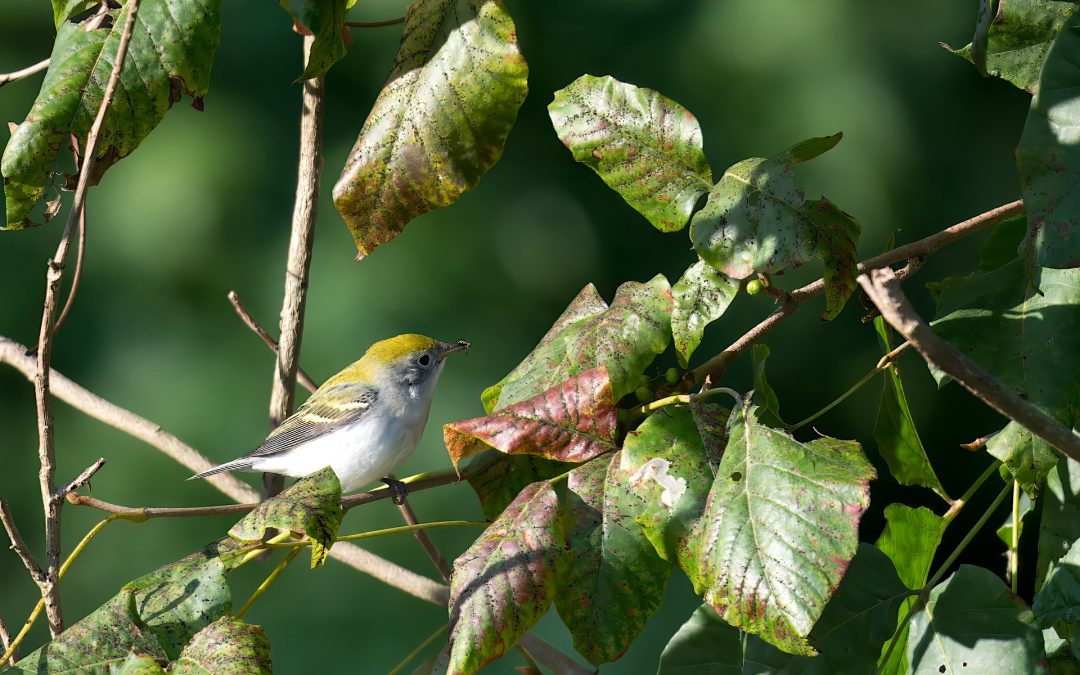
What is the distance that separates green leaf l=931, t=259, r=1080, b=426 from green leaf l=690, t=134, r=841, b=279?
0.43ft

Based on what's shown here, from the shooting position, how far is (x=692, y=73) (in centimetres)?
211

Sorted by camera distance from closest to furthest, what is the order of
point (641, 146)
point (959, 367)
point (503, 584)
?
point (959, 367) < point (503, 584) < point (641, 146)

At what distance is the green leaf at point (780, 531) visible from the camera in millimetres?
516

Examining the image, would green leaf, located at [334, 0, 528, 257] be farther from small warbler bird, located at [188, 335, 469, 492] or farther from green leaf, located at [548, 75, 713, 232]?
small warbler bird, located at [188, 335, 469, 492]

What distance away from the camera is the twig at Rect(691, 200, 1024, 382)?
0.67 metres

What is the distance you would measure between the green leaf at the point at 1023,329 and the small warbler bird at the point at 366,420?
2.43ft

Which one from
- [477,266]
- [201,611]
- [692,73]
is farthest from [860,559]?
[692,73]

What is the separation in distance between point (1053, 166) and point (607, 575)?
33 cm

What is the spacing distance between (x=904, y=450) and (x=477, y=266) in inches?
52.4

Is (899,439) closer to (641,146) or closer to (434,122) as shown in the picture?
(641,146)

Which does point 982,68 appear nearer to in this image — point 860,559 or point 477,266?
point 860,559

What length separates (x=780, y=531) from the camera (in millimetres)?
537

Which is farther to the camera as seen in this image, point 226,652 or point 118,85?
point 118,85

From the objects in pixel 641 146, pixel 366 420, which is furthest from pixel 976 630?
pixel 366 420
